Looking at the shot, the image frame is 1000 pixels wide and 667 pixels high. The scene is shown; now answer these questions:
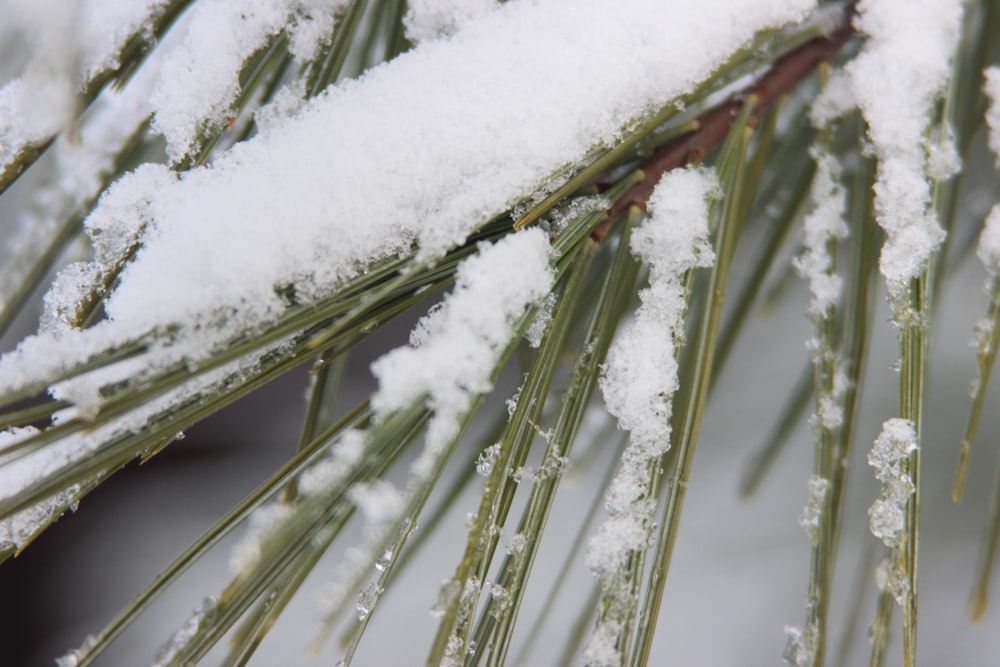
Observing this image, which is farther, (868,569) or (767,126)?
(868,569)

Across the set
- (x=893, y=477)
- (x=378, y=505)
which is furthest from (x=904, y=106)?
(x=378, y=505)

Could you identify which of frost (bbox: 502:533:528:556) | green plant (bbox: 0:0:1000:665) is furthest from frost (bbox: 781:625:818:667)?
frost (bbox: 502:533:528:556)

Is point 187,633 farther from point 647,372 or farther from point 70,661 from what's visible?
point 647,372

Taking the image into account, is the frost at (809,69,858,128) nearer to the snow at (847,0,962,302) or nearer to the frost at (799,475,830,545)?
the snow at (847,0,962,302)

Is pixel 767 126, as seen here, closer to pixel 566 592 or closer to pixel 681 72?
pixel 681 72

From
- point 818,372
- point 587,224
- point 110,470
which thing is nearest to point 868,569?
point 818,372
